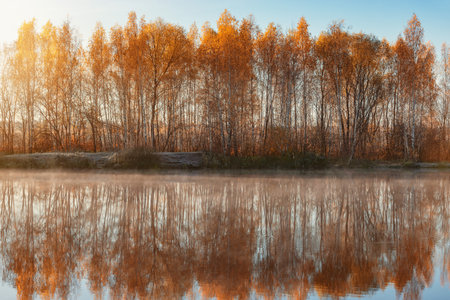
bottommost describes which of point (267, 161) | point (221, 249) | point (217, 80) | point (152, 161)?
point (221, 249)

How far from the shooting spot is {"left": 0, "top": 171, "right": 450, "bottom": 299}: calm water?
2.77 m

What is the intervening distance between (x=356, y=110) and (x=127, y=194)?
21.0 m

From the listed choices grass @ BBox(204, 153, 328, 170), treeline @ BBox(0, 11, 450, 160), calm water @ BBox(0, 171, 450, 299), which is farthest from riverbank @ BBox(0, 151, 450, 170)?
calm water @ BBox(0, 171, 450, 299)

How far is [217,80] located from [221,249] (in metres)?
19.7

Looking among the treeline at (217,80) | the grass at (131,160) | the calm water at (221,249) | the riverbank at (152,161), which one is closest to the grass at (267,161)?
the riverbank at (152,161)

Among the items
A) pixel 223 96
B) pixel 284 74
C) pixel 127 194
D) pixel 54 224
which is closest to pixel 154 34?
pixel 223 96

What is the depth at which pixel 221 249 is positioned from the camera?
12.4 feet

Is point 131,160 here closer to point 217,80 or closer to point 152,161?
point 152,161

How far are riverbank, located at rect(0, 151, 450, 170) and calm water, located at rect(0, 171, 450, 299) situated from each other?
9.56 meters

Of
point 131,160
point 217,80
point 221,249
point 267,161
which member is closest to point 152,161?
point 131,160

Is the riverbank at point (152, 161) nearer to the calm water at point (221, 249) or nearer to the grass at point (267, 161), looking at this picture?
the grass at point (267, 161)

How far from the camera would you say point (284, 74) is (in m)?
22.5

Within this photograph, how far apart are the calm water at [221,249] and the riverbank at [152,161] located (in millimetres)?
9561

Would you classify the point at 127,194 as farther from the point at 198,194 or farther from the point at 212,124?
the point at 212,124
